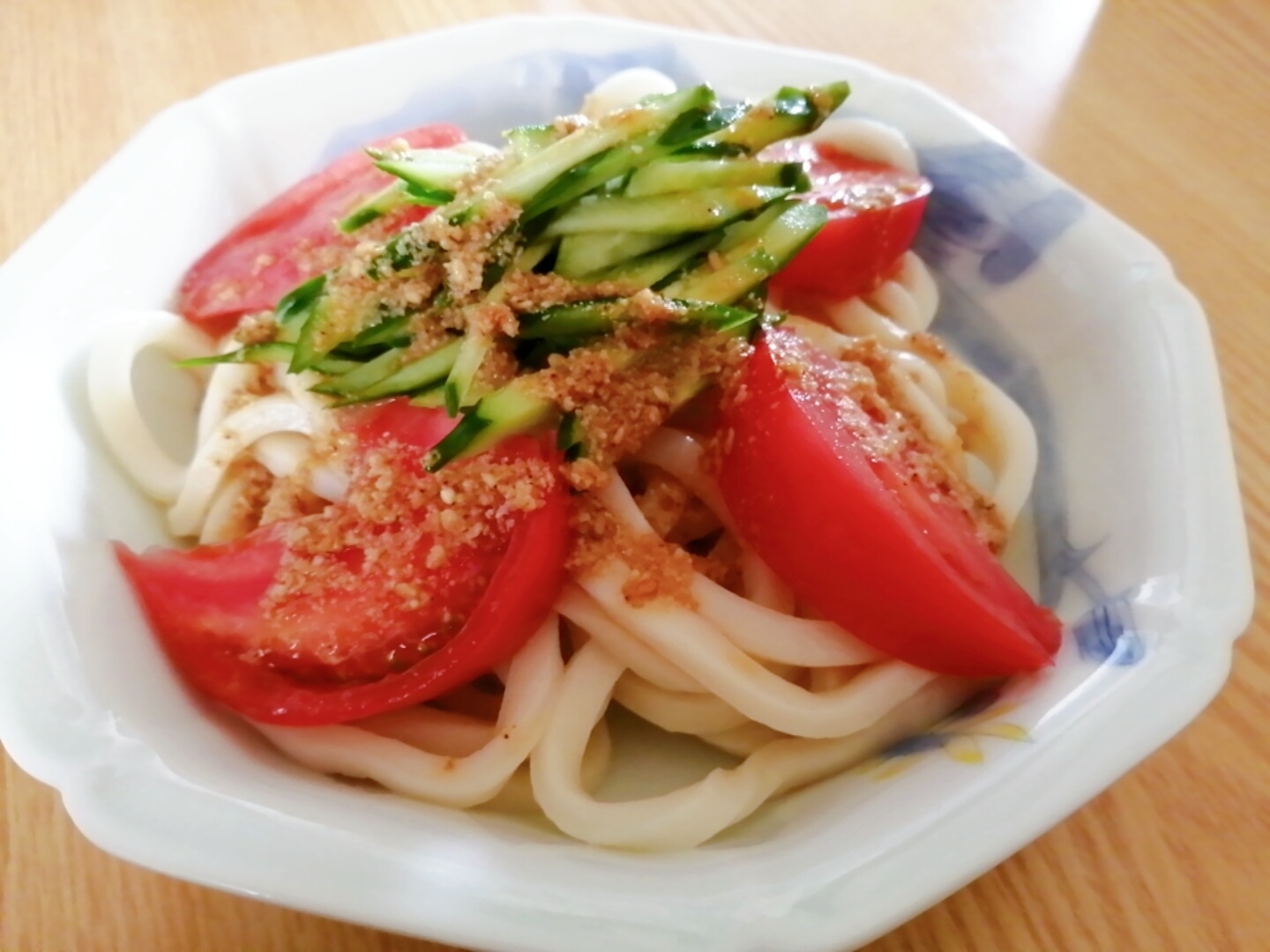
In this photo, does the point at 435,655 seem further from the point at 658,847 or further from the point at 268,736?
the point at 658,847

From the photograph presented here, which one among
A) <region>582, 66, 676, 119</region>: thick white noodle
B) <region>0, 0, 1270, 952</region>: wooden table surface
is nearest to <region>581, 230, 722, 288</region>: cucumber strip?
<region>582, 66, 676, 119</region>: thick white noodle

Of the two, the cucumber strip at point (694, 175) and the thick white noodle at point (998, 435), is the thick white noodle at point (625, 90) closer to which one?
the cucumber strip at point (694, 175)

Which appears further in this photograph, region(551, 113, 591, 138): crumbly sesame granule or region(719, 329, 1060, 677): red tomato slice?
region(551, 113, 591, 138): crumbly sesame granule

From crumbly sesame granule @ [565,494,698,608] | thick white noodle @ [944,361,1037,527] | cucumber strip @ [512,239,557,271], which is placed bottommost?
crumbly sesame granule @ [565,494,698,608]

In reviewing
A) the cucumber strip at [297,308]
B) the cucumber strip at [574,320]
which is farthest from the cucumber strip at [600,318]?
the cucumber strip at [297,308]

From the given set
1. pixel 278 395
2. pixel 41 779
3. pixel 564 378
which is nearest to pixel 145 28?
pixel 278 395

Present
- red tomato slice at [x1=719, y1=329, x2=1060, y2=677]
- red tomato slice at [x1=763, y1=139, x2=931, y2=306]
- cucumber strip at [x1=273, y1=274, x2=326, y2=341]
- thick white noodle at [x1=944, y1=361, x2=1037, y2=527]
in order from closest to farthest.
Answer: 1. red tomato slice at [x1=719, y1=329, x2=1060, y2=677]
2. cucumber strip at [x1=273, y1=274, x2=326, y2=341]
3. thick white noodle at [x1=944, y1=361, x2=1037, y2=527]
4. red tomato slice at [x1=763, y1=139, x2=931, y2=306]

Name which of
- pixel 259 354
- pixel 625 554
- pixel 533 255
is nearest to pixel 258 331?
pixel 259 354

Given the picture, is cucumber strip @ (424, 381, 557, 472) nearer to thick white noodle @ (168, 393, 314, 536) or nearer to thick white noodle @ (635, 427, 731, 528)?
thick white noodle @ (635, 427, 731, 528)
